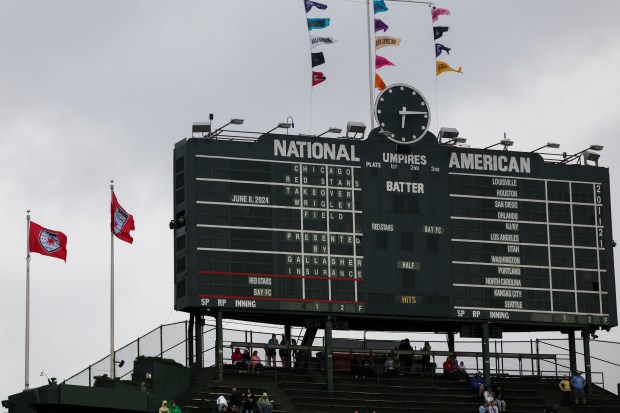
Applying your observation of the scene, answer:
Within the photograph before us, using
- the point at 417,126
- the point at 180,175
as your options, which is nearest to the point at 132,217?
the point at 180,175

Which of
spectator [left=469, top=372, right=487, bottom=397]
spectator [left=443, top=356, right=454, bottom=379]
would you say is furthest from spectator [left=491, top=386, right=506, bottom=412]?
spectator [left=443, top=356, right=454, bottom=379]

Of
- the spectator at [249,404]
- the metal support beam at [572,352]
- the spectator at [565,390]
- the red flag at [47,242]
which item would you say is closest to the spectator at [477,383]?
the spectator at [565,390]

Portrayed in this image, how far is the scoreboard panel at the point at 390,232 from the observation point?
58375 millimetres

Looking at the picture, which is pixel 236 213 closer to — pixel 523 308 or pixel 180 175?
pixel 180 175

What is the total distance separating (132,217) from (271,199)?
4.29m

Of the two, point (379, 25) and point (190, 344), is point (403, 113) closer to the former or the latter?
point (379, 25)

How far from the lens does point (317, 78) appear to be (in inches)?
2451

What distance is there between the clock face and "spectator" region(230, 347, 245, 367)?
27.2 feet

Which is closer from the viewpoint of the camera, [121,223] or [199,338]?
[121,223]

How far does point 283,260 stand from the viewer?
2313 inches

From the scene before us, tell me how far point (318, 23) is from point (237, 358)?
37.0 feet

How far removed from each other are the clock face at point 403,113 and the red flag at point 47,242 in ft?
36.0

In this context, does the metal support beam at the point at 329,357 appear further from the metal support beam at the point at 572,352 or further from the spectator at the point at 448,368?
the metal support beam at the point at 572,352

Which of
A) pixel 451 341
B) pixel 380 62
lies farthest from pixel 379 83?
pixel 451 341
